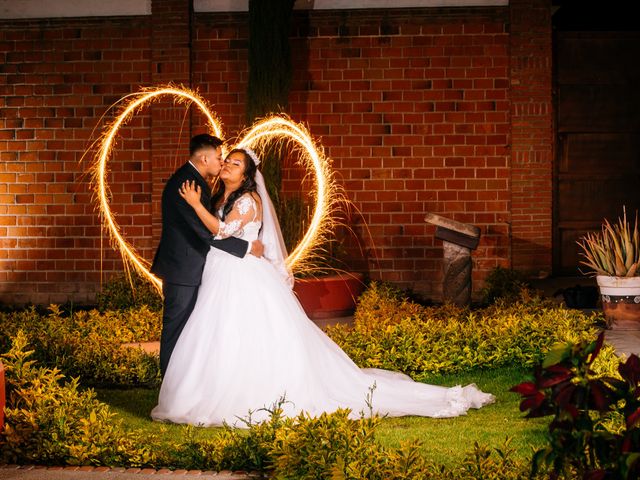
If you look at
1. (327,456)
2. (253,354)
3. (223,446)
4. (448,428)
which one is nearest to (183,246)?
(253,354)

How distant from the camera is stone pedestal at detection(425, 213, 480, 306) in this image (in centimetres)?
1054

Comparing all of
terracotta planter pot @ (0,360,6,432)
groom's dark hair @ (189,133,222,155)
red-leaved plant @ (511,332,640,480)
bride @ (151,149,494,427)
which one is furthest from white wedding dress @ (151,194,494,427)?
red-leaved plant @ (511,332,640,480)

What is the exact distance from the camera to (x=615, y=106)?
41.1ft

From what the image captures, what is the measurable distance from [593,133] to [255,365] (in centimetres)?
791

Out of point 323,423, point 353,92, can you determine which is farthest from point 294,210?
point 323,423

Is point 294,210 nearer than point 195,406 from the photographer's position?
No

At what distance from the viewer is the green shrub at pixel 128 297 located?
10.6 meters

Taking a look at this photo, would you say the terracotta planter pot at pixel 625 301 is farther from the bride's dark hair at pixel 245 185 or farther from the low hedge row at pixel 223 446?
the low hedge row at pixel 223 446

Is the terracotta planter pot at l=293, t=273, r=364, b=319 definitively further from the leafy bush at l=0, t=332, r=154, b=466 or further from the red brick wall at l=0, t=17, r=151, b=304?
the leafy bush at l=0, t=332, r=154, b=466

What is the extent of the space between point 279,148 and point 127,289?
2.48m

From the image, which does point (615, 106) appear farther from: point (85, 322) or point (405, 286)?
point (85, 322)

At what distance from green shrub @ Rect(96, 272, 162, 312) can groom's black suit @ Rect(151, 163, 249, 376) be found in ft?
12.2

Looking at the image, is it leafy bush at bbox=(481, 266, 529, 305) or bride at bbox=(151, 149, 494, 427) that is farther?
leafy bush at bbox=(481, 266, 529, 305)

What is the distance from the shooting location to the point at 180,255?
22.1 feet
